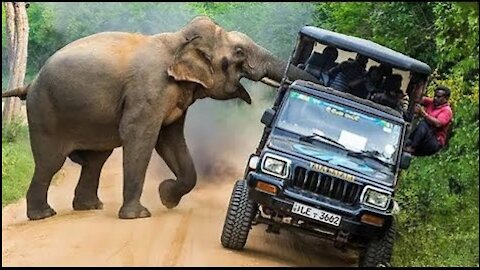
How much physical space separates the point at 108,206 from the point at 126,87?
8.05 ft

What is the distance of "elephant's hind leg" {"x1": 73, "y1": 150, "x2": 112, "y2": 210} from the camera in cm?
1666

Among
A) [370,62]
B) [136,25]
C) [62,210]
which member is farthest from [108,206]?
[136,25]

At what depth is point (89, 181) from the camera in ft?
54.9

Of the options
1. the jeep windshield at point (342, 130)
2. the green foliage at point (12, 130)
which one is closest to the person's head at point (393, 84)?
the jeep windshield at point (342, 130)

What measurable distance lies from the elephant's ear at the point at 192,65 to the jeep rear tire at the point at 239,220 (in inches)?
161

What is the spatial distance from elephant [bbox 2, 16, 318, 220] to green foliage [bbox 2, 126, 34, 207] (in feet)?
7.79

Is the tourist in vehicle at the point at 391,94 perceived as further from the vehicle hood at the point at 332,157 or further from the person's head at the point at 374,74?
the vehicle hood at the point at 332,157

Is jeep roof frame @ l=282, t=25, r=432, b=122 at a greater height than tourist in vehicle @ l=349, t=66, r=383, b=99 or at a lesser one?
greater

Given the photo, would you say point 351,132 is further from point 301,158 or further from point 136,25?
point 136,25

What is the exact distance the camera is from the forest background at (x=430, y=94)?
459 inches

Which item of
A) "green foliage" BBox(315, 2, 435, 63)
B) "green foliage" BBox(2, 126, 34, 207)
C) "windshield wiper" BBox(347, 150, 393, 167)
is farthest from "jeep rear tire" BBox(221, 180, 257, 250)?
"green foliage" BBox(2, 126, 34, 207)

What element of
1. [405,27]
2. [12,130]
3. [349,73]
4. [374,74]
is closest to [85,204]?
[349,73]

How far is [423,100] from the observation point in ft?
46.8

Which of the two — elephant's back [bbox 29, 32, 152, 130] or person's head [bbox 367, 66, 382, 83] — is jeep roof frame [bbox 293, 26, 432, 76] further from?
elephant's back [bbox 29, 32, 152, 130]
